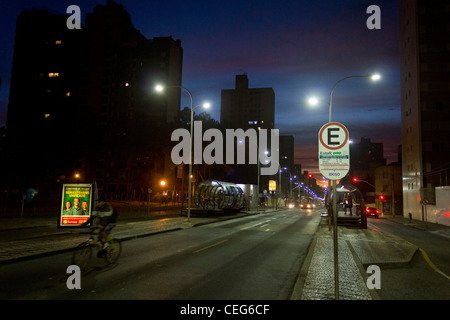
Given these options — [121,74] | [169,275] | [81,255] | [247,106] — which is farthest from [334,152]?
[247,106]

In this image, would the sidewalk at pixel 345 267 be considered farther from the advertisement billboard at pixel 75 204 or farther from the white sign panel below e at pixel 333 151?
the advertisement billboard at pixel 75 204

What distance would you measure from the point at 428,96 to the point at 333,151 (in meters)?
48.0

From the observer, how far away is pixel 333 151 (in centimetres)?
569

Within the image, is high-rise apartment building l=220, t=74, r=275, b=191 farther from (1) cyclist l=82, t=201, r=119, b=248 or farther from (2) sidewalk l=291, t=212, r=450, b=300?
(1) cyclist l=82, t=201, r=119, b=248

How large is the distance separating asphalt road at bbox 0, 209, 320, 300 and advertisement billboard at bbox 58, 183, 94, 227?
4418 mm

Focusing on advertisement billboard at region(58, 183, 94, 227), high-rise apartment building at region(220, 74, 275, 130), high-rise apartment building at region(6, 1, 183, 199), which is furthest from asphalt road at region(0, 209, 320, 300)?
high-rise apartment building at region(220, 74, 275, 130)

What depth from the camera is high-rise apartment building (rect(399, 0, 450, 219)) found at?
43.5 m

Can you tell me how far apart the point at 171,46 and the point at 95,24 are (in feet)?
70.6

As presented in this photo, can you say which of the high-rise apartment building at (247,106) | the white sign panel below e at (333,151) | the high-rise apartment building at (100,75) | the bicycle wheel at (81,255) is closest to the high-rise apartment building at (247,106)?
the high-rise apartment building at (247,106)

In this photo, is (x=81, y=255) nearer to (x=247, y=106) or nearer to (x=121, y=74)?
(x=121, y=74)

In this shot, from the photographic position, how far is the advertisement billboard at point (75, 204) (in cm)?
1539
